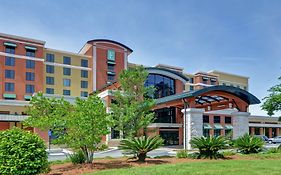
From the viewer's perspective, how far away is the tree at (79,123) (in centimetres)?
1274

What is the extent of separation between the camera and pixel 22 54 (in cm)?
5500

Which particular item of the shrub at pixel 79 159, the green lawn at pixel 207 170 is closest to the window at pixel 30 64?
the shrub at pixel 79 159

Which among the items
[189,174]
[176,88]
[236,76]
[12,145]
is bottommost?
[189,174]

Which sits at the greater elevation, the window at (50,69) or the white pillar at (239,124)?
the window at (50,69)

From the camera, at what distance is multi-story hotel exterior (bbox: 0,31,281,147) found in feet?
131

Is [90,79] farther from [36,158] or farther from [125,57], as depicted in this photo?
[36,158]

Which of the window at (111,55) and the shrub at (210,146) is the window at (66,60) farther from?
the shrub at (210,146)

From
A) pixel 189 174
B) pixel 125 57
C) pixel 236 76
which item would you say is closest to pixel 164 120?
pixel 125 57

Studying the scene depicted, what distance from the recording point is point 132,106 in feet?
78.6

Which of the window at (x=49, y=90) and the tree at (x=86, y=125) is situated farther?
the window at (x=49, y=90)

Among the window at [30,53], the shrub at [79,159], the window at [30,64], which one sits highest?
the window at [30,53]

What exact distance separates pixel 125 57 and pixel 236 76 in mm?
42216

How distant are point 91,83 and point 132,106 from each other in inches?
1540

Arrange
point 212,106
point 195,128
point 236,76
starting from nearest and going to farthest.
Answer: point 195,128
point 212,106
point 236,76
